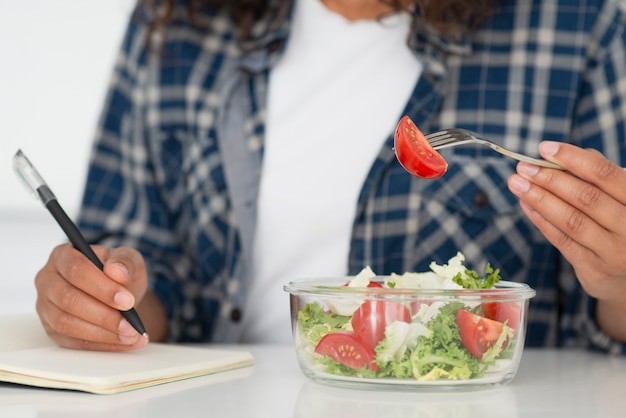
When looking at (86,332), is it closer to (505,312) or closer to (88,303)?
(88,303)

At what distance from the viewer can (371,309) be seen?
91 centimetres

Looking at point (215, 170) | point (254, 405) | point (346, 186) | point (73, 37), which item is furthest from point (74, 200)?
point (254, 405)

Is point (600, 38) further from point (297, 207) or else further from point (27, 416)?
point (27, 416)

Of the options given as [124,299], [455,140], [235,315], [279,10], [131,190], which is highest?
[279,10]

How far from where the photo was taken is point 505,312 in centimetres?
94

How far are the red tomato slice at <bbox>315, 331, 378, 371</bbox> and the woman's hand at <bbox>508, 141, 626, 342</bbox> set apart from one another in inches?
10.5

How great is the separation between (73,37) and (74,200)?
505mm

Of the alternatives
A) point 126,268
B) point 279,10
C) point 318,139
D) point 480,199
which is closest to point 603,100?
point 480,199

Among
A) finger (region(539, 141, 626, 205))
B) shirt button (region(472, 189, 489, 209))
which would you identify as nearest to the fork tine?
finger (region(539, 141, 626, 205))

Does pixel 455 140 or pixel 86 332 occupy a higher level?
pixel 455 140

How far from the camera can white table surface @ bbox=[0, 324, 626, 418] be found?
0.85m

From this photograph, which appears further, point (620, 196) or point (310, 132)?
point (310, 132)

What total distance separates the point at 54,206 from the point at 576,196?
0.64m

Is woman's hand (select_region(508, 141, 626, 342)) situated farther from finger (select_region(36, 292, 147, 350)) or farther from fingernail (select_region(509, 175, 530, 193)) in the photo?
finger (select_region(36, 292, 147, 350))
